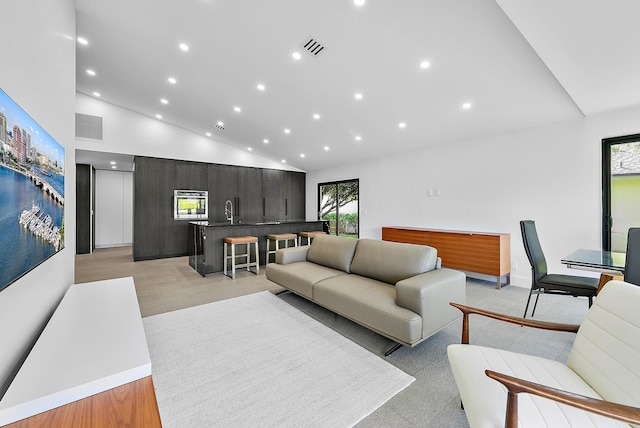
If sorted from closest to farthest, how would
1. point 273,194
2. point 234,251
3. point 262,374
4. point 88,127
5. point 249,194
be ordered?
1. point 262,374
2. point 234,251
3. point 88,127
4. point 249,194
5. point 273,194

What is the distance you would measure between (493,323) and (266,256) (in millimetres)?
4148

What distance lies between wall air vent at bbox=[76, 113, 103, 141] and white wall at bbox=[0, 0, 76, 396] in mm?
4304

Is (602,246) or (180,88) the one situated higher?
(180,88)

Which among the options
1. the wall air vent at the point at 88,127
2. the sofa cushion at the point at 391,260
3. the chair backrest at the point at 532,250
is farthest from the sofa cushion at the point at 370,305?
the wall air vent at the point at 88,127

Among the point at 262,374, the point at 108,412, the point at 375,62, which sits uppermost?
the point at 375,62

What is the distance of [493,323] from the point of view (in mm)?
2719

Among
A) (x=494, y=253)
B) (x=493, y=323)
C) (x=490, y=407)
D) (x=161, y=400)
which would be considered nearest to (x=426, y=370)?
(x=490, y=407)

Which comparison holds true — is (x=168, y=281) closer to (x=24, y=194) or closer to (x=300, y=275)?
(x=300, y=275)

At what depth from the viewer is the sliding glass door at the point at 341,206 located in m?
7.48

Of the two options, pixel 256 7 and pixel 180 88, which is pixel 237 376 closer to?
pixel 256 7

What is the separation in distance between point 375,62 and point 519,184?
10.2 feet

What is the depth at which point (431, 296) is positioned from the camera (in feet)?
6.91

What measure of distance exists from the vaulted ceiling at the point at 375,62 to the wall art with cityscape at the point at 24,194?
2.53 m

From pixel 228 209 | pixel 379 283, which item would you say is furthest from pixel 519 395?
pixel 228 209
